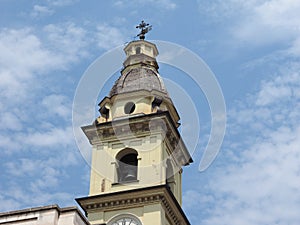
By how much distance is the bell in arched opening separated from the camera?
37.6m

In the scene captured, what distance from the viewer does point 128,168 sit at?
38219 mm

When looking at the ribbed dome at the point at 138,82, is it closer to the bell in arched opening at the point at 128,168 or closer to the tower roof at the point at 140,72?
the tower roof at the point at 140,72

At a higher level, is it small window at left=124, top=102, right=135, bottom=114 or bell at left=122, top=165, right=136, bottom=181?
small window at left=124, top=102, right=135, bottom=114

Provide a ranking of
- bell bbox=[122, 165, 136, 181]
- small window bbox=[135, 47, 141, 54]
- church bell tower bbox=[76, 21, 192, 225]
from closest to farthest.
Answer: church bell tower bbox=[76, 21, 192, 225], bell bbox=[122, 165, 136, 181], small window bbox=[135, 47, 141, 54]

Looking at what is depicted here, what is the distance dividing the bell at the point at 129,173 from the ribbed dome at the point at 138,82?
4545 millimetres

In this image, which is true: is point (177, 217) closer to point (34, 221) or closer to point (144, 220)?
point (144, 220)

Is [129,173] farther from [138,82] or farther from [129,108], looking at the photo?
[138,82]

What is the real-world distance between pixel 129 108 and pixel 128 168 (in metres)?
3.60

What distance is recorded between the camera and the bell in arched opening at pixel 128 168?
3759cm

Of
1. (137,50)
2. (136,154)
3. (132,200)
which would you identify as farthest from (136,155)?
(137,50)

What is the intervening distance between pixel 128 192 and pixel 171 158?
4.78m

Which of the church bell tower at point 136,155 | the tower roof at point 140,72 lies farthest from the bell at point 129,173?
the tower roof at point 140,72

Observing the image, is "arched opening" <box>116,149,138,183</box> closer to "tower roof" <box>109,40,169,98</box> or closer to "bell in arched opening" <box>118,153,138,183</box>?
"bell in arched opening" <box>118,153,138,183</box>

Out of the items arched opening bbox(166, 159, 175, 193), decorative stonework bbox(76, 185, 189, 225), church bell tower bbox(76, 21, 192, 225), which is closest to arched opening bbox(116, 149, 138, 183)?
church bell tower bbox(76, 21, 192, 225)
